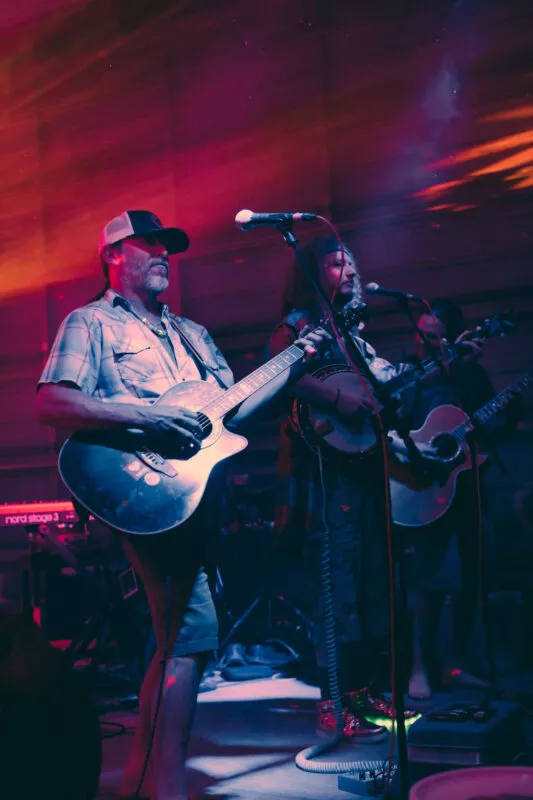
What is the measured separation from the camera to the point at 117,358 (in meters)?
2.90

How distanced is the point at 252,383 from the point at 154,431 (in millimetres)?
462

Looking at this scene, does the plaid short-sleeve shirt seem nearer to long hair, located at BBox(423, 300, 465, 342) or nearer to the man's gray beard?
the man's gray beard

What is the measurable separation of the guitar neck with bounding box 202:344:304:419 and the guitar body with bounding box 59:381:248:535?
0.44ft

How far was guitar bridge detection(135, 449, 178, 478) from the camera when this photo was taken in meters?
2.69

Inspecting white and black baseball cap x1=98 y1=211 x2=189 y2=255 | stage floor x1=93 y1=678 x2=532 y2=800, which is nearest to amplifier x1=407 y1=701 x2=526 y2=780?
stage floor x1=93 y1=678 x2=532 y2=800

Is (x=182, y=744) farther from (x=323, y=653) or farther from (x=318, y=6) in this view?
(x=318, y=6)

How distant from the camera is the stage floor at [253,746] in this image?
2.98 m

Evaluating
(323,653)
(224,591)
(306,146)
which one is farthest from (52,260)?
(323,653)

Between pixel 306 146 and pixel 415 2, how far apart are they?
4.19 feet

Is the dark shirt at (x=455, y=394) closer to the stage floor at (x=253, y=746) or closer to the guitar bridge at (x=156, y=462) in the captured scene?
the stage floor at (x=253, y=746)

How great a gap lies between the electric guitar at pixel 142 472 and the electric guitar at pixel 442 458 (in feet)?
5.44

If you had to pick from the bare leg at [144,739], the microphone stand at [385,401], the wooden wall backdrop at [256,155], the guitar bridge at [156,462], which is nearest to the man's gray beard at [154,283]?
the microphone stand at [385,401]

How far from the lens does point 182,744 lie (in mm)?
2643

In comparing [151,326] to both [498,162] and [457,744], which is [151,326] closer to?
[457,744]
